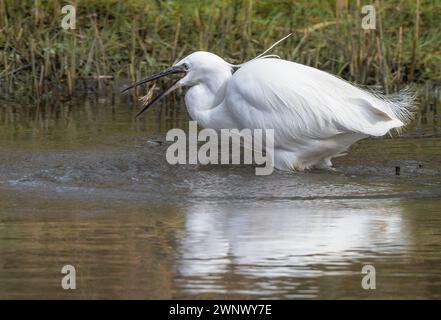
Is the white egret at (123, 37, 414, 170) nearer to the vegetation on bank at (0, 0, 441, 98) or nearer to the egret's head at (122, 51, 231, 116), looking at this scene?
the egret's head at (122, 51, 231, 116)

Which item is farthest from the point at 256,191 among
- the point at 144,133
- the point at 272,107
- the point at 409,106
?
the point at 144,133

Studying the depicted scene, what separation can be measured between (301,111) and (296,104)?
58 millimetres

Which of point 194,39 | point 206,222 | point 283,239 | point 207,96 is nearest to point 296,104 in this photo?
point 207,96

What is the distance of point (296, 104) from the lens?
7566mm

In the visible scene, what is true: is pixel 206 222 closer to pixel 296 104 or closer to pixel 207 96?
pixel 296 104

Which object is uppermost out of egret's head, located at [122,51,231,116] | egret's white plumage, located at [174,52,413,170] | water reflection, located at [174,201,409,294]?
egret's head, located at [122,51,231,116]

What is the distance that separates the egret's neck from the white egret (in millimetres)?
148

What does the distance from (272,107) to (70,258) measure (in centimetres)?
283

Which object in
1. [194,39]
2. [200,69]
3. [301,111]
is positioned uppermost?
[194,39]

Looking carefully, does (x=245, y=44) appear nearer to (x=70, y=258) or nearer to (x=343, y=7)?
(x=343, y=7)

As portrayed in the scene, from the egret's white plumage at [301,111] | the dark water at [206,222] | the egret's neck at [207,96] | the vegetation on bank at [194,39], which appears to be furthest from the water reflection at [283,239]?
the vegetation on bank at [194,39]

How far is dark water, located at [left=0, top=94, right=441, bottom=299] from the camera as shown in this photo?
4668 millimetres

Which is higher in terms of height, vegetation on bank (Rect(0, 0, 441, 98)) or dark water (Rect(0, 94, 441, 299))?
vegetation on bank (Rect(0, 0, 441, 98))

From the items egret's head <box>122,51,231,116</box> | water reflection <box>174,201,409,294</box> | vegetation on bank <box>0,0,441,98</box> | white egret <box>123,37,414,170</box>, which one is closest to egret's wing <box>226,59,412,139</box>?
white egret <box>123,37,414,170</box>
